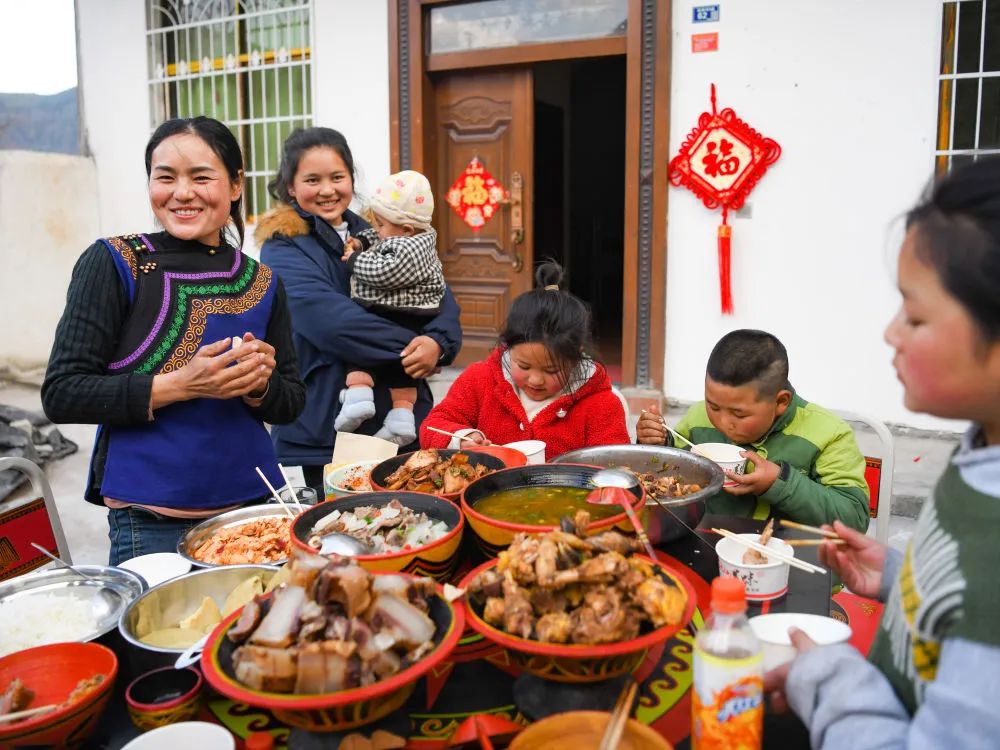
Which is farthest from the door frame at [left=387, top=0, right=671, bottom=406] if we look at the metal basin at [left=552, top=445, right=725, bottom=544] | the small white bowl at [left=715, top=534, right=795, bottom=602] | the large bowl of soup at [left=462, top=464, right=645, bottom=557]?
the small white bowl at [left=715, top=534, right=795, bottom=602]

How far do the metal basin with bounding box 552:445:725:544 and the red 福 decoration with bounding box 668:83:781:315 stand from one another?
148 inches

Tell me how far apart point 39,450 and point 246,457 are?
4915 mm

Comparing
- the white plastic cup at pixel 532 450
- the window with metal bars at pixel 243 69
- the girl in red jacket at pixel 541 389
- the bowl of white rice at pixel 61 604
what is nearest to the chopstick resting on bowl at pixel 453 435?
the girl in red jacket at pixel 541 389

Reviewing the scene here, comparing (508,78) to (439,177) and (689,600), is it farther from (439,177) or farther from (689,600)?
(689,600)

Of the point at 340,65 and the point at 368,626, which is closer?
the point at 368,626

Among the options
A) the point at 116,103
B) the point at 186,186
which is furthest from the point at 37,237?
the point at 186,186

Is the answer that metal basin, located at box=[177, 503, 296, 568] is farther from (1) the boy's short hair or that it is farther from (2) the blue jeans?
(1) the boy's short hair

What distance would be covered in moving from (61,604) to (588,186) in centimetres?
1066

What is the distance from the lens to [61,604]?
4.84ft

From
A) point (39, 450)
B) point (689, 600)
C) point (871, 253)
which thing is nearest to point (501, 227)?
point (871, 253)

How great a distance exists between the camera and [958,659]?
826 millimetres

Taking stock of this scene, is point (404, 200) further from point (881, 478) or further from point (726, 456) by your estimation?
point (881, 478)

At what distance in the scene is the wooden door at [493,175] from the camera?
251 inches

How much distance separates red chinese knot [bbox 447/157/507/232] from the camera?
6.52m
